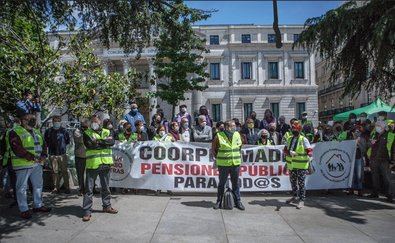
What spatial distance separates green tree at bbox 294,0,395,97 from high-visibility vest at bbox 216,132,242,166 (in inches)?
121

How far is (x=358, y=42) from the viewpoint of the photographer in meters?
9.57

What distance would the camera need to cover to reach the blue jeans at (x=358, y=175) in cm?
1019

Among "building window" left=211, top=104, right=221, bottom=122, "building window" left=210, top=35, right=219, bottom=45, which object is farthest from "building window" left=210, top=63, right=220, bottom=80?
"building window" left=211, top=104, right=221, bottom=122

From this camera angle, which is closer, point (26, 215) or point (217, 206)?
point (26, 215)

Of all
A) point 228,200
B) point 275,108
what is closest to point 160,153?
point 228,200

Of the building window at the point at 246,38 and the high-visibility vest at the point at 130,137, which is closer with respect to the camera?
the high-visibility vest at the point at 130,137

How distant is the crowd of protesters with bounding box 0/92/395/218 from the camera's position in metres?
7.51

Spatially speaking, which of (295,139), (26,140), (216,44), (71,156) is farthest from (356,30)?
(216,44)

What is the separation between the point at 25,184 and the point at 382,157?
8.15 meters

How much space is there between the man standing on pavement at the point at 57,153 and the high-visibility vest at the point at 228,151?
432 cm

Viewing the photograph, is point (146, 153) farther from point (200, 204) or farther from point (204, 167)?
point (200, 204)

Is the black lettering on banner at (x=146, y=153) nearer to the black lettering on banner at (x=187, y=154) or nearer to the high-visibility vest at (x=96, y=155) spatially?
the black lettering on banner at (x=187, y=154)

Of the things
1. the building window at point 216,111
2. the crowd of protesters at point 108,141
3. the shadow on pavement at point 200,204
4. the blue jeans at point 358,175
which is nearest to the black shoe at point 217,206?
the shadow on pavement at point 200,204

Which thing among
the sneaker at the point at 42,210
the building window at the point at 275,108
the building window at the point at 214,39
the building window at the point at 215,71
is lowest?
the sneaker at the point at 42,210
